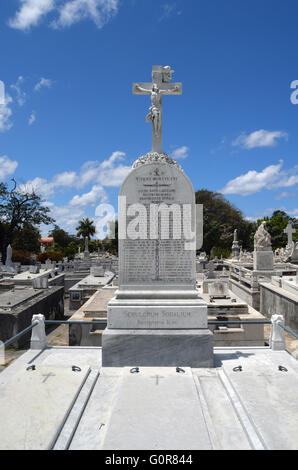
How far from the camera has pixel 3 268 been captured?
94.3 ft

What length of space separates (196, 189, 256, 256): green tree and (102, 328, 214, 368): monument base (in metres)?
52.1

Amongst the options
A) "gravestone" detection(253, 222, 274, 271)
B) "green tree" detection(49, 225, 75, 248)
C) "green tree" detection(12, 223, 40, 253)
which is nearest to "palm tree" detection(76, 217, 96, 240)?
"green tree" detection(49, 225, 75, 248)

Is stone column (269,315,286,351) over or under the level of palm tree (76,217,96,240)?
under

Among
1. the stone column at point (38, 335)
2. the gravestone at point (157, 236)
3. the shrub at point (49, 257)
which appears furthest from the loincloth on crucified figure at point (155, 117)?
the shrub at point (49, 257)

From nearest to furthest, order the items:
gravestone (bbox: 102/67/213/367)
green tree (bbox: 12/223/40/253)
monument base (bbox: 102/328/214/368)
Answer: monument base (bbox: 102/328/214/368), gravestone (bbox: 102/67/213/367), green tree (bbox: 12/223/40/253)

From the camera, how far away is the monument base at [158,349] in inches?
229

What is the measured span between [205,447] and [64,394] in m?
2.17

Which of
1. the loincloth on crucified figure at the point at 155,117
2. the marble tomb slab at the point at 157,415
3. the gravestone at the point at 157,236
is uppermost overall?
the loincloth on crucified figure at the point at 155,117

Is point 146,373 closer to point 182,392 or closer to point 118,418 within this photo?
point 182,392

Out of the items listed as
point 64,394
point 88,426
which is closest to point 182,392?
point 88,426

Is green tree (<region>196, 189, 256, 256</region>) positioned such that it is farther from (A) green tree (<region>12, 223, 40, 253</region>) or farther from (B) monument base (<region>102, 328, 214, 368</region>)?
(B) monument base (<region>102, 328, 214, 368</region>)

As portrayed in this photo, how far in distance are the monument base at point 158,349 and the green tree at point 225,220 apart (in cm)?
5213

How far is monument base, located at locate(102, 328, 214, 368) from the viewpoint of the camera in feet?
19.1

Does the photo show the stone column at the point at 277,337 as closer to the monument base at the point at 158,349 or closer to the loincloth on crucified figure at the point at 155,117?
the monument base at the point at 158,349
